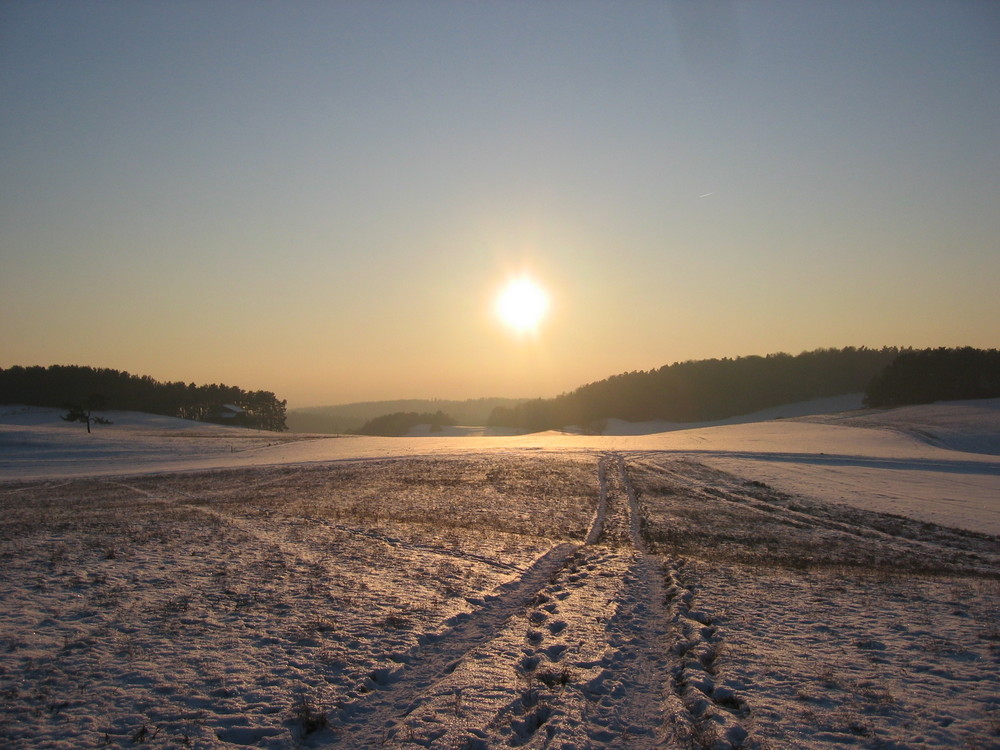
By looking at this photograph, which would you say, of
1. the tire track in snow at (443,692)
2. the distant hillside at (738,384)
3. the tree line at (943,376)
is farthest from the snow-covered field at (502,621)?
the distant hillside at (738,384)

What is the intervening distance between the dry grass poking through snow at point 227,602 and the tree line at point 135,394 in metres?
91.6

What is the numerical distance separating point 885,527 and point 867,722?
48.8ft

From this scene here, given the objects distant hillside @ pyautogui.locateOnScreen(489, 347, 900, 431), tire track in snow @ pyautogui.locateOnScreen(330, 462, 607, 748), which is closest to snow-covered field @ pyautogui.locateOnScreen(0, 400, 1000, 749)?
tire track in snow @ pyautogui.locateOnScreen(330, 462, 607, 748)

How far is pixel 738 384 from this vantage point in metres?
118

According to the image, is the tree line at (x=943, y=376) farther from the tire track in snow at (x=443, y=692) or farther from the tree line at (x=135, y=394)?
the tree line at (x=135, y=394)

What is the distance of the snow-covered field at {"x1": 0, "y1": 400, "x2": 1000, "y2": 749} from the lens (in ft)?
22.3

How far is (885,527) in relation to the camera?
758 inches

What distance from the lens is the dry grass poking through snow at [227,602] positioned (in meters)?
6.89

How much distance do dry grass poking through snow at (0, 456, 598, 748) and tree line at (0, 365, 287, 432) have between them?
91550 millimetres

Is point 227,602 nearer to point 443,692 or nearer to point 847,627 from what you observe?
point 443,692

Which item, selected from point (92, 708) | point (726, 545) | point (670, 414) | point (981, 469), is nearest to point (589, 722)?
point (92, 708)

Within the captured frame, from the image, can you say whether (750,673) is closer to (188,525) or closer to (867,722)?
(867,722)

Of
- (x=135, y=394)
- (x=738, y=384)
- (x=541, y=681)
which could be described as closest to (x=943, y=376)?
(x=738, y=384)

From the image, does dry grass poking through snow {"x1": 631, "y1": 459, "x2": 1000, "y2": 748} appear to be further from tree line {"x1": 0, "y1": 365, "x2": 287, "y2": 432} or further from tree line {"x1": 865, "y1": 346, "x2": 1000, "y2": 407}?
tree line {"x1": 0, "y1": 365, "x2": 287, "y2": 432}
